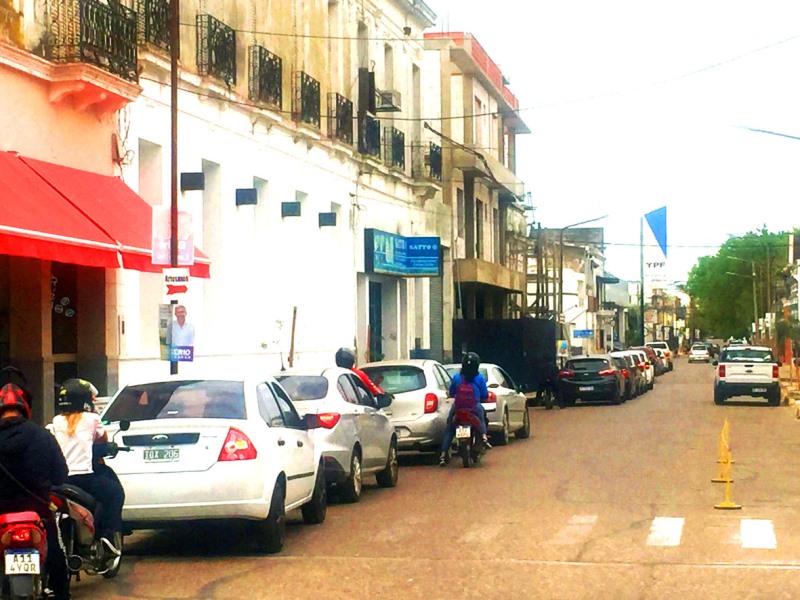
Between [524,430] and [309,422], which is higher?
[309,422]

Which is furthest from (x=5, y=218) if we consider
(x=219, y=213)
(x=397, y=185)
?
(x=397, y=185)

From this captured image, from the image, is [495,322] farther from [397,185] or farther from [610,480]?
[610,480]

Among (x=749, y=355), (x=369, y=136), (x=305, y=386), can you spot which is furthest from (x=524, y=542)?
(x=749, y=355)

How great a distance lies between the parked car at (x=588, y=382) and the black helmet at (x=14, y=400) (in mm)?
33738

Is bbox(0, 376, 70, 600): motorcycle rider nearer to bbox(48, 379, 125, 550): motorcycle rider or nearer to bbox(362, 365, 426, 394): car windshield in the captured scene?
bbox(48, 379, 125, 550): motorcycle rider

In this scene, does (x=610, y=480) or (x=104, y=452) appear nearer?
(x=104, y=452)

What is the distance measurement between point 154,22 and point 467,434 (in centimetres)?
839

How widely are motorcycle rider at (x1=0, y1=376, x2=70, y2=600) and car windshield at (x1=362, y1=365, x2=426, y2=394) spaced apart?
12.6 m

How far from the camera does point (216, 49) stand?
1033 inches

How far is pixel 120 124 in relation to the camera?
22312 millimetres

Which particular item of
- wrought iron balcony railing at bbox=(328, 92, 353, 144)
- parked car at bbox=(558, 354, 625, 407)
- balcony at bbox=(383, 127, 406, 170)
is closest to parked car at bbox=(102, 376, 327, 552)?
wrought iron balcony railing at bbox=(328, 92, 353, 144)

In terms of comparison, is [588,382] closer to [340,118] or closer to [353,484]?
[340,118]

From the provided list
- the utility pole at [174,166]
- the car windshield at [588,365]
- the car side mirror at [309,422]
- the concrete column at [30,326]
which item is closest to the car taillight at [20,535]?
the car side mirror at [309,422]

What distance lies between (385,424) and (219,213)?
10276mm
